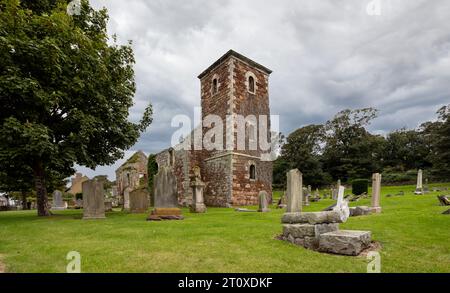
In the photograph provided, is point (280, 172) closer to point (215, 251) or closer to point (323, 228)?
point (323, 228)

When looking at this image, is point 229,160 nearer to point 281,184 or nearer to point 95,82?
point 95,82

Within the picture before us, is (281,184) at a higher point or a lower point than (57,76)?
lower

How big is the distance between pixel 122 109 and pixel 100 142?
1993 millimetres

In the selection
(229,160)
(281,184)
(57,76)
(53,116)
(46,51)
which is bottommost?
(281,184)

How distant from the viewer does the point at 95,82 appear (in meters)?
12.5

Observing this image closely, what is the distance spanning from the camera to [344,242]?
17.1ft

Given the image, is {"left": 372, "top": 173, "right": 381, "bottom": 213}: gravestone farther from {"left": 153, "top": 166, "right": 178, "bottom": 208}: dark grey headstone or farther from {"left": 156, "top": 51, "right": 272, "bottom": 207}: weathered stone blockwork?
{"left": 156, "top": 51, "right": 272, "bottom": 207}: weathered stone blockwork

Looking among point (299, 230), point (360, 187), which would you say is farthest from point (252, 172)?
point (299, 230)

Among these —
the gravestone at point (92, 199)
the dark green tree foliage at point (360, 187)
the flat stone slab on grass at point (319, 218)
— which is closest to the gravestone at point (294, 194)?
the flat stone slab on grass at point (319, 218)

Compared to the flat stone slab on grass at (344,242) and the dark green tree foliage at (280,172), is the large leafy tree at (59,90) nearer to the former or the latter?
the flat stone slab on grass at (344,242)

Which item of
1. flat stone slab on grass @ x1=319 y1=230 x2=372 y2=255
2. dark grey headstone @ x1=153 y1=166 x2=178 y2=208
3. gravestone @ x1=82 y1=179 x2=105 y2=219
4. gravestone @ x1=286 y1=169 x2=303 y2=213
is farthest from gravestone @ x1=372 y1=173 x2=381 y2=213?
gravestone @ x1=82 y1=179 x2=105 y2=219

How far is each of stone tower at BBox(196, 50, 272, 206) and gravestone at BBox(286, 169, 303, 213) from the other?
12.6 metres
